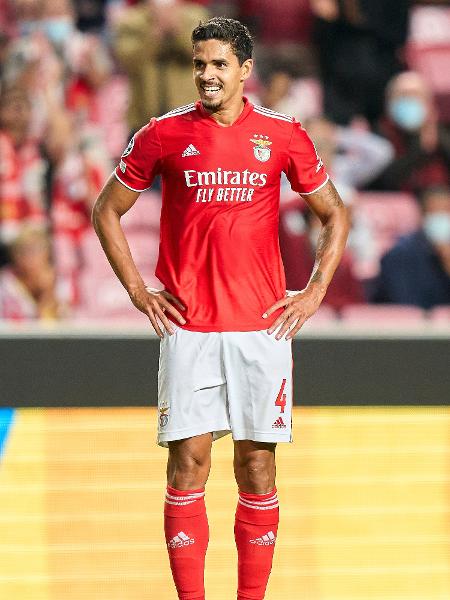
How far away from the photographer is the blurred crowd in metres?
6.01

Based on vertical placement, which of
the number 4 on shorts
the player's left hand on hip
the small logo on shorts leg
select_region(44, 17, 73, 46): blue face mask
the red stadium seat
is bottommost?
the red stadium seat

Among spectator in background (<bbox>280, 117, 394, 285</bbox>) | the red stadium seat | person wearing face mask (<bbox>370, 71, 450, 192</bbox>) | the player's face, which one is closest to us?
the player's face

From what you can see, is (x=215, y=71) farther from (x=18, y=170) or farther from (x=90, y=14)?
(x=90, y=14)

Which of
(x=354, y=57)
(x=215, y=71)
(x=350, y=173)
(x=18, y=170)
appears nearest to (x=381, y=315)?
(x=350, y=173)

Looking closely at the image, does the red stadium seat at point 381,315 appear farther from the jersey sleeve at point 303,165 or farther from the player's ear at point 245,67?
the player's ear at point 245,67

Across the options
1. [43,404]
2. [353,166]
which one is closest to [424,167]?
[353,166]

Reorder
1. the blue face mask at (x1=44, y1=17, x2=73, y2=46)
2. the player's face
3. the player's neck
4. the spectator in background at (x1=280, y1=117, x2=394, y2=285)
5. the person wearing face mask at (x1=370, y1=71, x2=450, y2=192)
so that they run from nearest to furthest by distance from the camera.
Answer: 1. the player's face
2. the player's neck
3. the spectator in background at (x1=280, y1=117, x2=394, y2=285)
4. the blue face mask at (x1=44, y1=17, x2=73, y2=46)
5. the person wearing face mask at (x1=370, y1=71, x2=450, y2=192)

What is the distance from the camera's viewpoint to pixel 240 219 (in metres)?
2.96

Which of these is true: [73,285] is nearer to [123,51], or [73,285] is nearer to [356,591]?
[123,51]

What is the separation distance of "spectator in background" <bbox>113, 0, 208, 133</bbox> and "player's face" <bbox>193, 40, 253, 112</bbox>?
10.7 feet

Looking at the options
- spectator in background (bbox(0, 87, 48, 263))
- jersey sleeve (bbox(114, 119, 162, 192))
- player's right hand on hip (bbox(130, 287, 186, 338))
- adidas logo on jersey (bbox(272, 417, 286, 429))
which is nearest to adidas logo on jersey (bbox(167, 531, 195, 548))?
adidas logo on jersey (bbox(272, 417, 286, 429))

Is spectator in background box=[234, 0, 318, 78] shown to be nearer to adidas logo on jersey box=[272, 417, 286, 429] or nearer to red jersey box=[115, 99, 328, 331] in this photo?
red jersey box=[115, 99, 328, 331]

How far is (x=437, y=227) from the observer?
624 centimetres

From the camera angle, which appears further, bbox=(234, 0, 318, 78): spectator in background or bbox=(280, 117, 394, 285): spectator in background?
bbox=(234, 0, 318, 78): spectator in background
